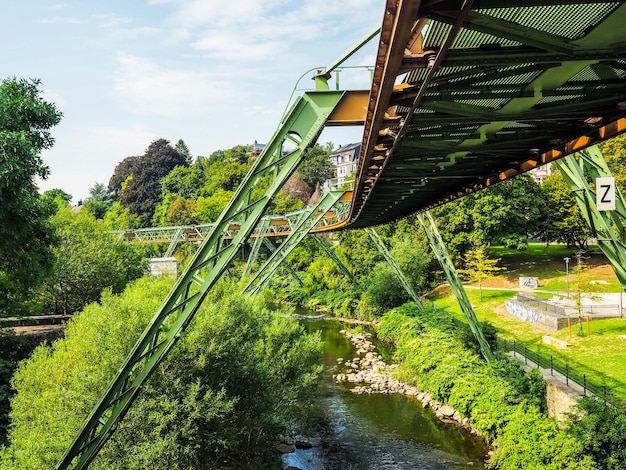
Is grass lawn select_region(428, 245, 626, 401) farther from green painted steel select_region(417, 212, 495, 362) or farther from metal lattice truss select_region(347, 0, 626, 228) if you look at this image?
metal lattice truss select_region(347, 0, 626, 228)

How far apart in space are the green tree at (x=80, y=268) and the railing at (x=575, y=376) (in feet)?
62.9

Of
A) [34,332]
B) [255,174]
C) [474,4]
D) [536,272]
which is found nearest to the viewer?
[474,4]

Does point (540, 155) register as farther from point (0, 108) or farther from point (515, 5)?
point (0, 108)

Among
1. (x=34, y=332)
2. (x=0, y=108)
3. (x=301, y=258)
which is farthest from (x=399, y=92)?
(x=301, y=258)

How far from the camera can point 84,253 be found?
981 inches

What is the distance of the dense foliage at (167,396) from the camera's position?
10266 mm

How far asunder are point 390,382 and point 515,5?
22.1 m

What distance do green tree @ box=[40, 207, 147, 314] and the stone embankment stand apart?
12.9 meters

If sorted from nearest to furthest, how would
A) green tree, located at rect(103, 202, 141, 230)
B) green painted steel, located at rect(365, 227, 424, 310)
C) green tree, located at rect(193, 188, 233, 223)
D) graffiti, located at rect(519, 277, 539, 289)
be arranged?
1. green painted steel, located at rect(365, 227, 424, 310)
2. graffiti, located at rect(519, 277, 539, 289)
3. green tree, located at rect(193, 188, 233, 223)
4. green tree, located at rect(103, 202, 141, 230)

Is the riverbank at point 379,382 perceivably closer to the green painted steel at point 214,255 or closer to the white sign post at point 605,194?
the white sign post at point 605,194

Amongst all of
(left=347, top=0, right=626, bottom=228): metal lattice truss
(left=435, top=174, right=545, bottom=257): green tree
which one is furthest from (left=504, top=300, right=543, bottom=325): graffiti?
(left=347, top=0, right=626, bottom=228): metal lattice truss

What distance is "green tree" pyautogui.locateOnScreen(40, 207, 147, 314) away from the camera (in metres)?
24.3

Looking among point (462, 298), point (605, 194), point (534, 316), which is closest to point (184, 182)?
point (534, 316)

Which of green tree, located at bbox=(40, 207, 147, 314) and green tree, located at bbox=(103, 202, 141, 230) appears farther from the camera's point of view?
green tree, located at bbox=(103, 202, 141, 230)
